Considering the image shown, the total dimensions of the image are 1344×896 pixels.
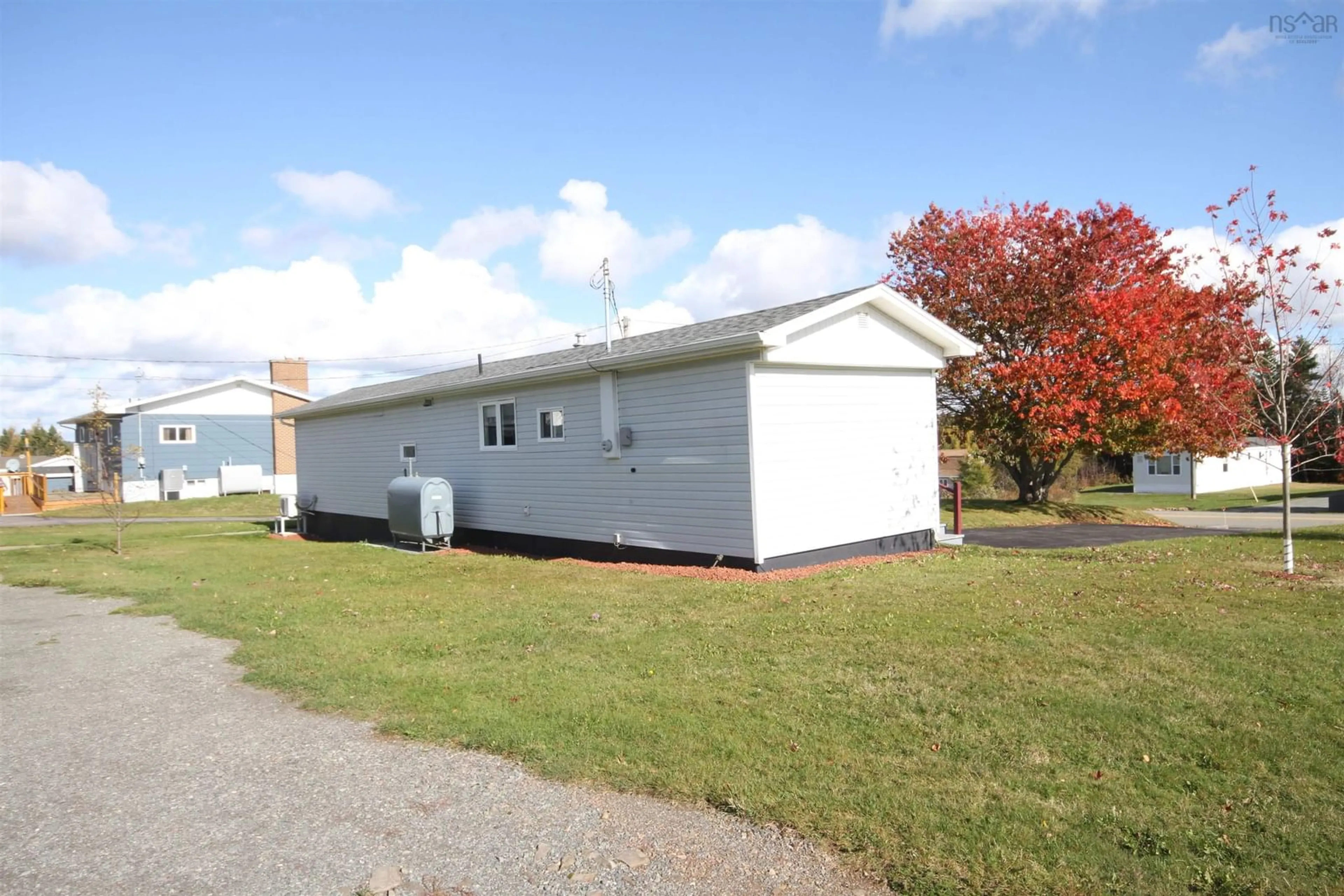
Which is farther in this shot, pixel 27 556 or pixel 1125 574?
pixel 27 556

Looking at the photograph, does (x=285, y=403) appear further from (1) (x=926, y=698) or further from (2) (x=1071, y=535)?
(1) (x=926, y=698)

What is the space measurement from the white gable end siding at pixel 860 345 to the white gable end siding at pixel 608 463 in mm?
961

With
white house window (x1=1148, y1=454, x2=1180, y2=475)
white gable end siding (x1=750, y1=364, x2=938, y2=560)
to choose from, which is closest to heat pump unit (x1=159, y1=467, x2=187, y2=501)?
white gable end siding (x1=750, y1=364, x2=938, y2=560)

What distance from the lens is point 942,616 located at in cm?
800

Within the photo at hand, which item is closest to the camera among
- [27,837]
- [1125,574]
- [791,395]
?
[27,837]

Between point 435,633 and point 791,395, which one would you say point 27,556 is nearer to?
point 435,633

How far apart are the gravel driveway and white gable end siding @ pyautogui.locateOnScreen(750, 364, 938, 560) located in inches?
274

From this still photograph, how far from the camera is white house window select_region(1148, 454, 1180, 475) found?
121 ft

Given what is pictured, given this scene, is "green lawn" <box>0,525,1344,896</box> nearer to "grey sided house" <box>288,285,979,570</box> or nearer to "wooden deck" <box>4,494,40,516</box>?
"grey sided house" <box>288,285,979,570</box>

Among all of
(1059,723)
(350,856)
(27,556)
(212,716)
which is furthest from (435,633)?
(27,556)

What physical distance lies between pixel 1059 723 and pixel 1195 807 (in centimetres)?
110

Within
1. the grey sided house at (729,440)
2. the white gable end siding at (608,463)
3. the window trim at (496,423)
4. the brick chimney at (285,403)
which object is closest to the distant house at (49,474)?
the brick chimney at (285,403)

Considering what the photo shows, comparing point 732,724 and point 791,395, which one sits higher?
point 791,395

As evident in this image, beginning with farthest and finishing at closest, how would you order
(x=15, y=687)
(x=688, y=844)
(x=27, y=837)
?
(x=15, y=687), (x=27, y=837), (x=688, y=844)
